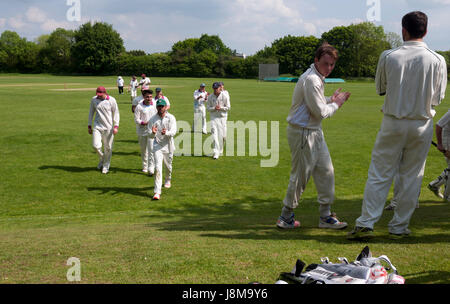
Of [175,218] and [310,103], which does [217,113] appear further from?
[310,103]

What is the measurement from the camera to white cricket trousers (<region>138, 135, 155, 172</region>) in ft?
41.3

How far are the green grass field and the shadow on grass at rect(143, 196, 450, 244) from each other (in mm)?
22

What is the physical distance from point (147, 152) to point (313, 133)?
7.79 m

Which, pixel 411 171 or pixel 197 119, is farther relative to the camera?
pixel 197 119

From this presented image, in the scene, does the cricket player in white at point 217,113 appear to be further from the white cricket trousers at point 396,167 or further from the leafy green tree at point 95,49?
the leafy green tree at point 95,49

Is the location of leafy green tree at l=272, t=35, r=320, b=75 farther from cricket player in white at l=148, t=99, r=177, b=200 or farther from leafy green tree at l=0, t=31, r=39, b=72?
cricket player in white at l=148, t=99, r=177, b=200

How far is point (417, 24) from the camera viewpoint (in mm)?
5125

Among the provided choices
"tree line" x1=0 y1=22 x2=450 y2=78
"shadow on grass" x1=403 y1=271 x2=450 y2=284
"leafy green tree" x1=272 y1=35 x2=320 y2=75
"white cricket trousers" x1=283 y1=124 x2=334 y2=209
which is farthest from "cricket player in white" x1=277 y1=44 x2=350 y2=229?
"leafy green tree" x1=272 y1=35 x2=320 y2=75

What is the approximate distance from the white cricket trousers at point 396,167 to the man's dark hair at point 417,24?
1048 mm

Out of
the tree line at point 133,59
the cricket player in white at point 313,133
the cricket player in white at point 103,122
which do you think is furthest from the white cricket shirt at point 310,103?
the tree line at point 133,59

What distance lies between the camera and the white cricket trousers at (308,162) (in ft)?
19.6

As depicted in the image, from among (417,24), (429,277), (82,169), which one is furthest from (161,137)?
(429,277)
